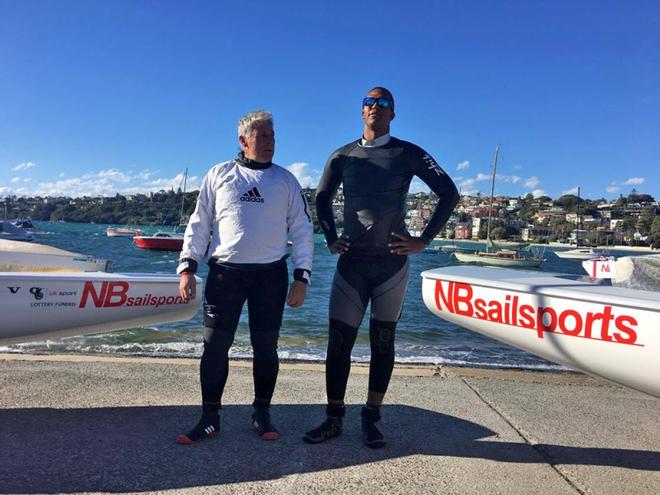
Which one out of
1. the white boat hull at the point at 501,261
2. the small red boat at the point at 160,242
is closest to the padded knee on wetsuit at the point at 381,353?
the white boat hull at the point at 501,261

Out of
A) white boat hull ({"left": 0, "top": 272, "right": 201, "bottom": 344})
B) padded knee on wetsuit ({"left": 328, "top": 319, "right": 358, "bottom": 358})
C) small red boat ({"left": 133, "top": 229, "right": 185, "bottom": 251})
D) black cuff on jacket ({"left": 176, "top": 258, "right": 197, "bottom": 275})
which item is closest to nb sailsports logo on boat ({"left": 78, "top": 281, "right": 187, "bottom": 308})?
white boat hull ({"left": 0, "top": 272, "right": 201, "bottom": 344})

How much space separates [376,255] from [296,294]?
0.51 metres

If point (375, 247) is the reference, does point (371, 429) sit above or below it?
below

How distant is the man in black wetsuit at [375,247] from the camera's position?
2963mm

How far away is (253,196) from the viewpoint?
2.88 meters

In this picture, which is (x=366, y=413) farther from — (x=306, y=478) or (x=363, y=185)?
Result: (x=363, y=185)

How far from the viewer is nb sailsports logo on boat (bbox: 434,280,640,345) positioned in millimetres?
2547

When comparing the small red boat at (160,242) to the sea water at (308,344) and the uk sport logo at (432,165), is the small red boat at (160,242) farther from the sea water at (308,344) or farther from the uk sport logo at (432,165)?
the uk sport logo at (432,165)

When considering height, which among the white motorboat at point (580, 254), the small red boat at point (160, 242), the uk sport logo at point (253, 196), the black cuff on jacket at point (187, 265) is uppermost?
the uk sport logo at point (253, 196)

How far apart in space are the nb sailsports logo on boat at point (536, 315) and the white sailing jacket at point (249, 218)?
954 mm

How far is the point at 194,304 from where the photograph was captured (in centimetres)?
357

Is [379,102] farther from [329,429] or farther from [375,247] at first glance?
[329,429]

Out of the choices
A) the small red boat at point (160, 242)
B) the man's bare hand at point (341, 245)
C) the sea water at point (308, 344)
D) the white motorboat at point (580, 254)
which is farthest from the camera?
the white motorboat at point (580, 254)

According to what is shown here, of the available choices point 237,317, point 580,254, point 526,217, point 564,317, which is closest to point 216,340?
point 237,317
